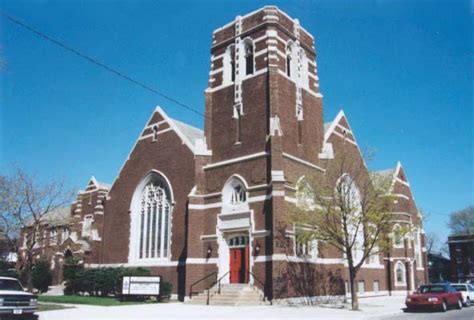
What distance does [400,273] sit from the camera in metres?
39.8

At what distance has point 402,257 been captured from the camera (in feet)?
131

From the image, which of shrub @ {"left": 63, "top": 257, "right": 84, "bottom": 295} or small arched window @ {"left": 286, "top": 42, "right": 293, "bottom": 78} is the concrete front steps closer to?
shrub @ {"left": 63, "top": 257, "right": 84, "bottom": 295}

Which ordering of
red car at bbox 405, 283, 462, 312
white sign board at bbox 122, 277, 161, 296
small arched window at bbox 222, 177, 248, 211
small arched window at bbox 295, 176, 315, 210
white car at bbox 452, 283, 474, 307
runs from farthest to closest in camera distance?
1. small arched window at bbox 222, 177, 248, 211
2. white sign board at bbox 122, 277, 161, 296
3. white car at bbox 452, 283, 474, 307
4. small arched window at bbox 295, 176, 315, 210
5. red car at bbox 405, 283, 462, 312

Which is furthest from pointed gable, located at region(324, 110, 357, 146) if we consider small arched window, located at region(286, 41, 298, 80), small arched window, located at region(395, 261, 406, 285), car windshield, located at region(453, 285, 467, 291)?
car windshield, located at region(453, 285, 467, 291)

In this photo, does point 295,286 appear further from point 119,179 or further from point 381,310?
point 119,179

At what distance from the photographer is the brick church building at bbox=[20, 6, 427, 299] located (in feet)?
89.8

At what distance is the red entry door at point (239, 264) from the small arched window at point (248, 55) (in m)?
11.6

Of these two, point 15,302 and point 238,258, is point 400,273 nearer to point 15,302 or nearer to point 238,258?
point 238,258

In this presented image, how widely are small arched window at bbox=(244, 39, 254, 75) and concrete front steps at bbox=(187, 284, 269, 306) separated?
1374 cm

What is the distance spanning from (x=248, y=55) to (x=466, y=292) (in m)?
19.5

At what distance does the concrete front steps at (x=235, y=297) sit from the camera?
82.4 feet

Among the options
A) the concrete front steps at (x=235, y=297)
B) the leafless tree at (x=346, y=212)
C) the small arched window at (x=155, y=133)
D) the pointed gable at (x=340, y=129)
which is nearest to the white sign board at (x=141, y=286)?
the concrete front steps at (x=235, y=297)

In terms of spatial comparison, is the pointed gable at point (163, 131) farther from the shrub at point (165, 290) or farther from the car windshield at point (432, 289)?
the car windshield at point (432, 289)

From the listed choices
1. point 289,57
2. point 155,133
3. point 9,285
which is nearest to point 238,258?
point 155,133
